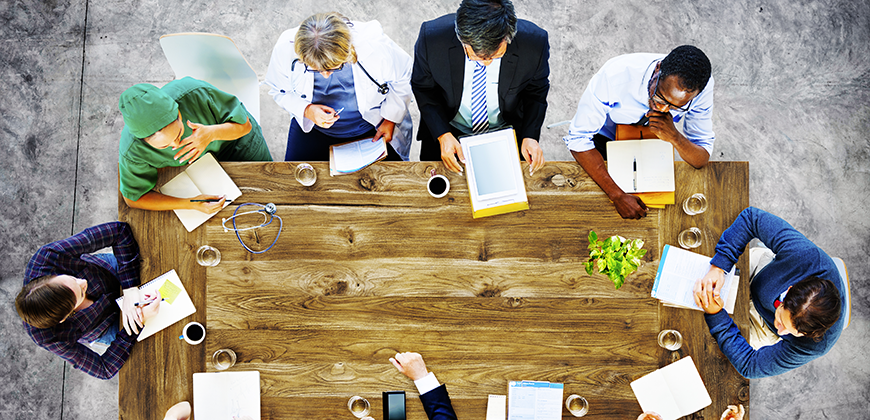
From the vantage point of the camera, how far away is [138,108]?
5.03ft

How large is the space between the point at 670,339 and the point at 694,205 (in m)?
0.52

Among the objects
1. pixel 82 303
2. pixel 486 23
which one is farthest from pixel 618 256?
pixel 82 303

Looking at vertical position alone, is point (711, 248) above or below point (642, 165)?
below

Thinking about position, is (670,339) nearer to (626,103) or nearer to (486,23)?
(626,103)

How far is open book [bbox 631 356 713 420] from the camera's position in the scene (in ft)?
5.76

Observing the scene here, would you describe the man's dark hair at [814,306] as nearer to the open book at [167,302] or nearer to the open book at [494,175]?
the open book at [494,175]

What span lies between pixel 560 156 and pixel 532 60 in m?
1.10

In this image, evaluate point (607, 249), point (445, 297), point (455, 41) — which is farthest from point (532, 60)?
point (445, 297)

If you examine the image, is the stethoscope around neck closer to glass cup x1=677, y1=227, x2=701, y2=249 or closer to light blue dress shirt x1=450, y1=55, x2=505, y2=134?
light blue dress shirt x1=450, y1=55, x2=505, y2=134

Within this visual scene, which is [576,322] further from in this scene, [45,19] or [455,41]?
[45,19]

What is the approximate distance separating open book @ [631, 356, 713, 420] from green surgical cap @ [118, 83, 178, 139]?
1.97m

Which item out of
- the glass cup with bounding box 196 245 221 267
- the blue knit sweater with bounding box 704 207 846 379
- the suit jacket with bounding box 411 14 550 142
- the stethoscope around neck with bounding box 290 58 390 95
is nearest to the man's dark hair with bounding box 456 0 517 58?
the suit jacket with bounding box 411 14 550 142

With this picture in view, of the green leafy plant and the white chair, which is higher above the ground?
the white chair

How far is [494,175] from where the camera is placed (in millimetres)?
1791
